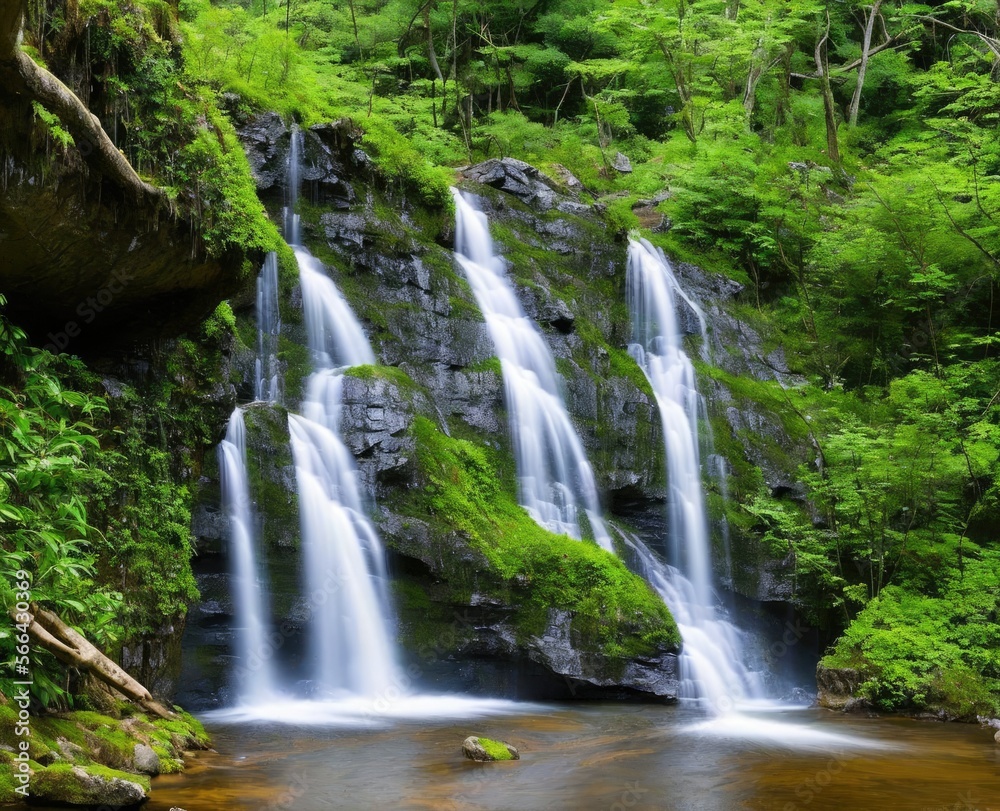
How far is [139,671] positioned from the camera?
320 inches

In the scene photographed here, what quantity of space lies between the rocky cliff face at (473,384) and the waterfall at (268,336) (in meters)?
0.25

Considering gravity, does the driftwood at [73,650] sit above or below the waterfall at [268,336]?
below

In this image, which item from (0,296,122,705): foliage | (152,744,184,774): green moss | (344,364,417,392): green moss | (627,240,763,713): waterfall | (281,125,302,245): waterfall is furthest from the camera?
(281,125,302,245): waterfall

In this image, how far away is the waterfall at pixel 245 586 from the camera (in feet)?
34.5

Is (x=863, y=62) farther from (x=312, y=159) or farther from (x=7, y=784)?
(x=7, y=784)

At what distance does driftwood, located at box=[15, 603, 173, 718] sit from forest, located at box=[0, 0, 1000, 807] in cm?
14

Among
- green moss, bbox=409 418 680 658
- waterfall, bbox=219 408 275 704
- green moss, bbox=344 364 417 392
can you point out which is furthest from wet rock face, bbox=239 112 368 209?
waterfall, bbox=219 408 275 704

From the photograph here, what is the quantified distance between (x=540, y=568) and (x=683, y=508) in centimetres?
407

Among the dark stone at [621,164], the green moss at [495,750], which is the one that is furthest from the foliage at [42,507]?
the dark stone at [621,164]

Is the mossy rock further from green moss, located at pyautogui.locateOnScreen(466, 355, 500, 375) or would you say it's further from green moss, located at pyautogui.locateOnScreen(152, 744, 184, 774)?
green moss, located at pyautogui.locateOnScreen(466, 355, 500, 375)

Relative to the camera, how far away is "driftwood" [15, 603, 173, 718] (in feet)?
19.4

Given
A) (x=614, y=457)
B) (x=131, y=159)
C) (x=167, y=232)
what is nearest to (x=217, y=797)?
(x=167, y=232)

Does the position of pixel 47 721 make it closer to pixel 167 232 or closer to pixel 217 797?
pixel 217 797

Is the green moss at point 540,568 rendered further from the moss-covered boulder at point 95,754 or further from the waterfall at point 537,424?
the moss-covered boulder at point 95,754
